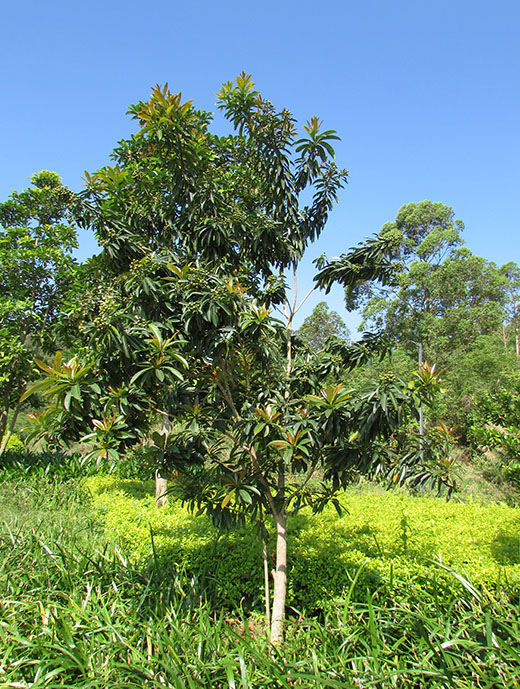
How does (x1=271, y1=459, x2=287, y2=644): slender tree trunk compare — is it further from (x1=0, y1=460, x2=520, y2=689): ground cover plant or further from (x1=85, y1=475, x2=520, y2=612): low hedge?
(x1=85, y1=475, x2=520, y2=612): low hedge

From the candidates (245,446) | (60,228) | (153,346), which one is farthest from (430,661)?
(60,228)

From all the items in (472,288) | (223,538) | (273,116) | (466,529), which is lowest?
(223,538)

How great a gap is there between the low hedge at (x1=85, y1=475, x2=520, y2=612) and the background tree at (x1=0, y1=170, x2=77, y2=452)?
429 centimetres

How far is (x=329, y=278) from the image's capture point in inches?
132

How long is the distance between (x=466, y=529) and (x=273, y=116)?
4.88 metres

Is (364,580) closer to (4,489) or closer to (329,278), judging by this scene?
(329,278)

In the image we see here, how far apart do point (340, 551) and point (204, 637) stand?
1862 millimetres

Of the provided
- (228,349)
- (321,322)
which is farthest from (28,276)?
(321,322)

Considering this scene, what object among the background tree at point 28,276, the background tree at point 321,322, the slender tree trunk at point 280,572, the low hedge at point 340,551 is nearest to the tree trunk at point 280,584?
the slender tree trunk at point 280,572

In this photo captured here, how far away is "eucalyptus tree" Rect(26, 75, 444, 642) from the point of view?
2.33 m

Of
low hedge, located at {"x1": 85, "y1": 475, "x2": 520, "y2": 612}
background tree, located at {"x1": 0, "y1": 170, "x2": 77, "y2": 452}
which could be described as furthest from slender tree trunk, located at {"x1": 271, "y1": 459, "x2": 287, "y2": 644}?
background tree, located at {"x1": 0, "y1": 170, "x2": 77, "y2": 452}

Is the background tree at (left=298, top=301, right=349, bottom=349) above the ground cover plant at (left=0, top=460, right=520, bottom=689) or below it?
above

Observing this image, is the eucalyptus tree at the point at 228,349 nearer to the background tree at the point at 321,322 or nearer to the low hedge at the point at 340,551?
the low hedge at the point at 340,551

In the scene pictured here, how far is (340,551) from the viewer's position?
3.98 m
